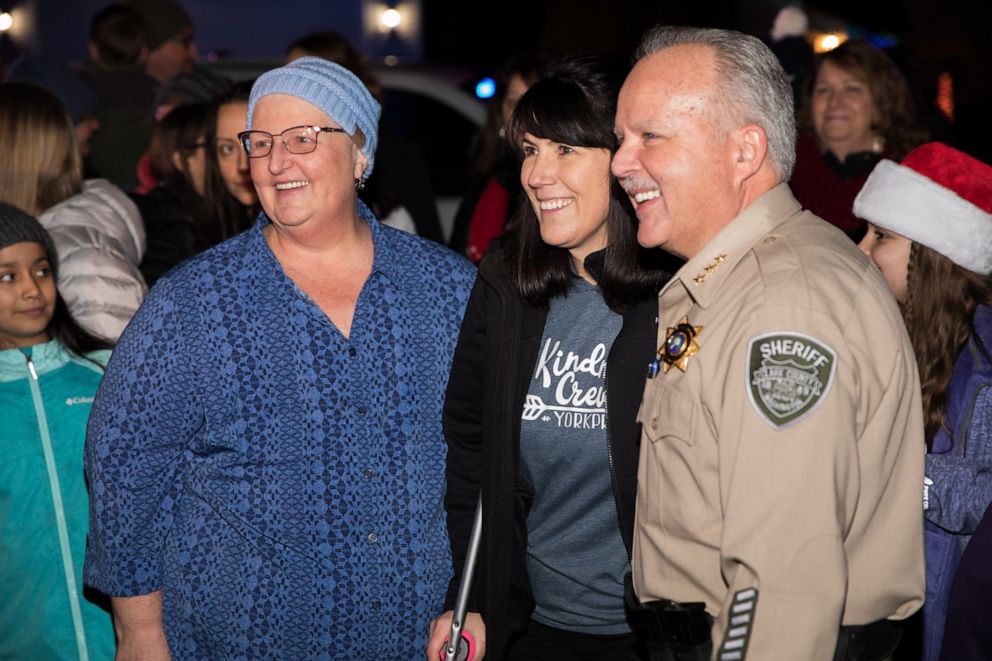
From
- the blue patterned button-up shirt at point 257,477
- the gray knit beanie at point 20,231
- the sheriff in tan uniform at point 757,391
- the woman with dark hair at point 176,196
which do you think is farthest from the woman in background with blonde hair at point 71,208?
the sheriff in tan uniform at point 757,391

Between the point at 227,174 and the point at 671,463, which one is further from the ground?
the point at 227,174

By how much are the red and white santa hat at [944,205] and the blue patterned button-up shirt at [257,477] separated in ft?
5.30

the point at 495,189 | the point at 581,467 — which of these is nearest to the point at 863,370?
the point at 581,467

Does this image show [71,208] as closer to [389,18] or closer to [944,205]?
[944,205]

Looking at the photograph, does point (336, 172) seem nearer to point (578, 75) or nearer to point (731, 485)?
point (578, 75)

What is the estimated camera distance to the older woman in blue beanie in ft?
10.4

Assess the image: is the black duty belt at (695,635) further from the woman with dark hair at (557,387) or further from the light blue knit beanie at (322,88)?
the light blue knit beanie at (322,88)

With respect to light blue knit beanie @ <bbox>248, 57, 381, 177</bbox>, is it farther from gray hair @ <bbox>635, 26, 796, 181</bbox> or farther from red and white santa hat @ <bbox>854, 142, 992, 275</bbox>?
red and white santa hat @ <bbox>854, 142, 992, 275</bbox>

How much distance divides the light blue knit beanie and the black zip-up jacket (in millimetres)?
599

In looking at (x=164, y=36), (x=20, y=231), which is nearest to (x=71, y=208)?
(x=20, y=231)

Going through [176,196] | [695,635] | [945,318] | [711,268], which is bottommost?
[695,635]

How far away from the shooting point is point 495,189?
6238mm

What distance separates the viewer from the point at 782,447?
218cm

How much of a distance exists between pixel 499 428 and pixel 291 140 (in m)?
1.03
